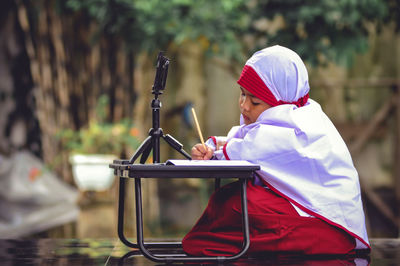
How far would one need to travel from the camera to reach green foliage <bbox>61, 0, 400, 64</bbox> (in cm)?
485

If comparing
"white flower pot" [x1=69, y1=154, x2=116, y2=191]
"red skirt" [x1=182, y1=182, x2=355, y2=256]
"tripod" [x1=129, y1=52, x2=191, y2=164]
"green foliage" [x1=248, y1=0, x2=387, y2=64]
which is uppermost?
"green foliage" [x1=248, y1=0, x2=387, y2=64]

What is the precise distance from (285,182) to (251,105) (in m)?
0.27

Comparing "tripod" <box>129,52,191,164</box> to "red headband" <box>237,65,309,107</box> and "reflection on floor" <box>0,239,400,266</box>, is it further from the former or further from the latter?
"reflection on floor" <box>0,239,400,266</box>

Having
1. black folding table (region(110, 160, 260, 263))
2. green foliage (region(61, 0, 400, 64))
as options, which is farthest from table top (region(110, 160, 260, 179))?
green foliage (region(61, 0, 400, 64))

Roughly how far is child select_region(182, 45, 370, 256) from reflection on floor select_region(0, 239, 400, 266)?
0.15 feet

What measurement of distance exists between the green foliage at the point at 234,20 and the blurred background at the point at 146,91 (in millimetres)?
11

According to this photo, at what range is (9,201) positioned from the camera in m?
5.83

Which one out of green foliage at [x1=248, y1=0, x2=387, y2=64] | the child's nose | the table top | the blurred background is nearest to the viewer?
the table top

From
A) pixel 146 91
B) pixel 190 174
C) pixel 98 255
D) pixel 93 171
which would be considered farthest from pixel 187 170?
pixel 146 91

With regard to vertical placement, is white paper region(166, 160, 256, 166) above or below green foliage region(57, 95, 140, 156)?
above

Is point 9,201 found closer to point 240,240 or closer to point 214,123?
point 214,123

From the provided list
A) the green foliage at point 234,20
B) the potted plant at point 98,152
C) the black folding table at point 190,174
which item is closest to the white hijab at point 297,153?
the black folding table at point 190,174

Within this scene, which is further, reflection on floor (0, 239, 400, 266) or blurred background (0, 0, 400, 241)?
blurred background (0, 0, 400, 241)

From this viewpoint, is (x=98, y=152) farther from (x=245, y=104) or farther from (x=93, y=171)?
(x=245, y=104)
